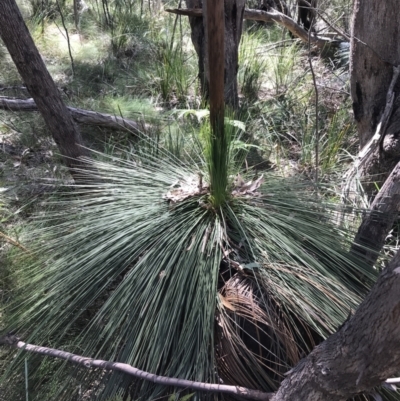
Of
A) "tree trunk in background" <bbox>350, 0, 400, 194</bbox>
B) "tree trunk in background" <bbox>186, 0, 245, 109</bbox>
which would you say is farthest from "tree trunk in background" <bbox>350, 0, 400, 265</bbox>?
"tree trunk in background" <bbox>186, 0, 245, 109</bbox>

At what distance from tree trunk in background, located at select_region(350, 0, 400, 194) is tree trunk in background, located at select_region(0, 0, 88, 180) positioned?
1.10m

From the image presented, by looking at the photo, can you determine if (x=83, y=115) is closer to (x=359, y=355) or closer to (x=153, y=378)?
(x=153, y=378)

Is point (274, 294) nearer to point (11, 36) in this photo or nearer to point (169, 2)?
point (11, 36)

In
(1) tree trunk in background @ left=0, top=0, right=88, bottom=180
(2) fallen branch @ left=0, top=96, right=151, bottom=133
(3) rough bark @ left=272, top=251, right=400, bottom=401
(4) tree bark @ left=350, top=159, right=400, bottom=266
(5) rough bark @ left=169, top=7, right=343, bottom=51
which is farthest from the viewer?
(5) rough bark @ left=169, top=7, right=343, bottom=51

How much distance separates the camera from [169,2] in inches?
174

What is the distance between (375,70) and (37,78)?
130 centimetres

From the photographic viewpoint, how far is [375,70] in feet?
5.28

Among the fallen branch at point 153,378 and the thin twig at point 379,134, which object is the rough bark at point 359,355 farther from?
the thin twig at point 379,134

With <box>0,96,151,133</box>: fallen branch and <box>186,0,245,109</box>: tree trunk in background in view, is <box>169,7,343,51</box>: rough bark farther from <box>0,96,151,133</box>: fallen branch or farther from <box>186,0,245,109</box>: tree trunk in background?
<box>0,96,151,133</box>: fallen branch

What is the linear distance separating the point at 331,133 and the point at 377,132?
2.18 feet

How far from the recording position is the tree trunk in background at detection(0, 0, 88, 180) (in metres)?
1.49

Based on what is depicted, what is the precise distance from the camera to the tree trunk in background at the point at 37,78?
1493 mm

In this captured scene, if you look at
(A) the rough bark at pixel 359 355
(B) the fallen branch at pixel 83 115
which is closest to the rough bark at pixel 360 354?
(A) the rough bark at pixel 359 355

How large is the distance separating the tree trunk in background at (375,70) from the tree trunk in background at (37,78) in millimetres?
1104
